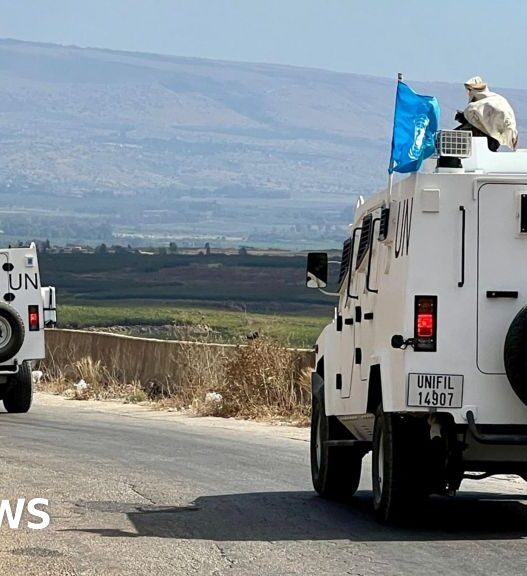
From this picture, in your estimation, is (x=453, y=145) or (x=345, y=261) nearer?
(x=453, y=145)

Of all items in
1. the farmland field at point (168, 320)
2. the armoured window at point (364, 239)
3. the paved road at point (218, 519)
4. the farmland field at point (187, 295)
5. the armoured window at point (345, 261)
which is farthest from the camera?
the farmland field at point (187, 295)

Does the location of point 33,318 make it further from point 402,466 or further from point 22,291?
point 402,466

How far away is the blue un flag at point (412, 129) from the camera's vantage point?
12.5 meters

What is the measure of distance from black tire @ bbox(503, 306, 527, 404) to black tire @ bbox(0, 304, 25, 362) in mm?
12913

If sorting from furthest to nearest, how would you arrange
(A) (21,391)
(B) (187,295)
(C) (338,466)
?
(B) (187,295) → (A) (21,391) → (C) (338,466)

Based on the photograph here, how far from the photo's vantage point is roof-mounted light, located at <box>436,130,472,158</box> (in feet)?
→ 40.2

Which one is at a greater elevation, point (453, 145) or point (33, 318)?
point (453, 145)

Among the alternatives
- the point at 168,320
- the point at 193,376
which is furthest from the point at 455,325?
the point at 168,320

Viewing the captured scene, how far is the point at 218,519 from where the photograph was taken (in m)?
13.4

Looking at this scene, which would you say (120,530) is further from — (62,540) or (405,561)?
(405,561)

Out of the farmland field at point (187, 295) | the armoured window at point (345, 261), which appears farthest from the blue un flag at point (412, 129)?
the farmland field at point (187, 295)

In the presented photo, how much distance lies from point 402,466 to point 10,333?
12365mm

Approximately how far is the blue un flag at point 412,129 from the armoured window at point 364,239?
92 cm

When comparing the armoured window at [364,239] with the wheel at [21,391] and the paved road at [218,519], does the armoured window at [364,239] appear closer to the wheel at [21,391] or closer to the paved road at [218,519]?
the paved road at [218,519]
